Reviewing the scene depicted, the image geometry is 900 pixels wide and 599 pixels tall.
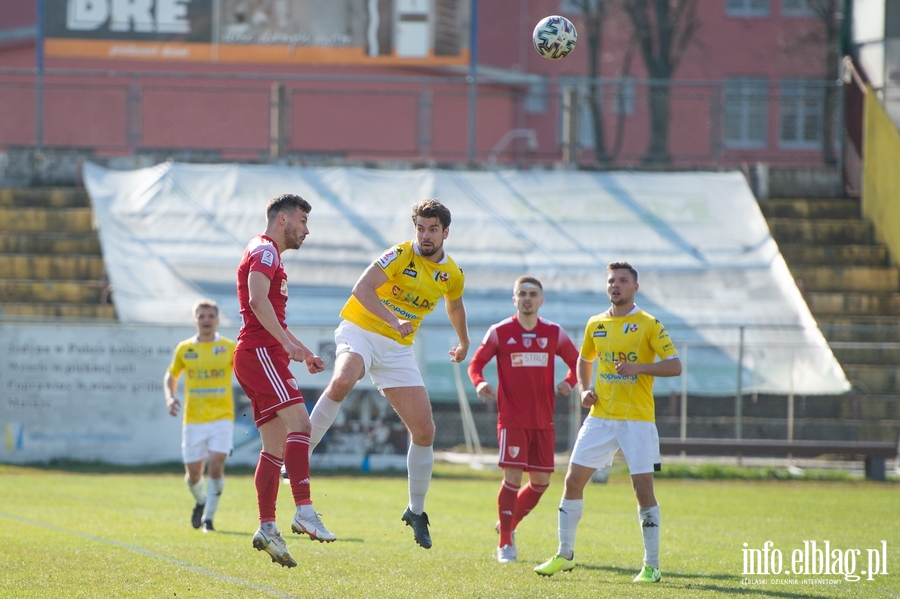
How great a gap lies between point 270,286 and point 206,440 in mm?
4882

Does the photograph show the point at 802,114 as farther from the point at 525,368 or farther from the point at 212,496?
the point at 212,496

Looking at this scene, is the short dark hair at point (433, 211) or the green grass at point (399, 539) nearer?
the green grass at point (399, 539)

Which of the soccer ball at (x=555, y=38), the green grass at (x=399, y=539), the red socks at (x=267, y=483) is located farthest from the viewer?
the soccer ball at (x=555, y=38)

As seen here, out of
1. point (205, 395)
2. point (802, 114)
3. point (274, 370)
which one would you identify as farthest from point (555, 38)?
point (802, 114)

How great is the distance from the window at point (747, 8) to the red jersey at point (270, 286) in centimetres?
3677

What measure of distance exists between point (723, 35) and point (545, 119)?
7898 mm

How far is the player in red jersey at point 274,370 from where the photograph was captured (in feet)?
24.1

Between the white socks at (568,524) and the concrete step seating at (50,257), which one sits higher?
the concrete step seating at (50,257)

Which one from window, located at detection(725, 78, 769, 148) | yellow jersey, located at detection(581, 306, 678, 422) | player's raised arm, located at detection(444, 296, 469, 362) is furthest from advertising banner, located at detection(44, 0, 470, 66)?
player's raised arm, located at detection(444, 296, 469, 362)

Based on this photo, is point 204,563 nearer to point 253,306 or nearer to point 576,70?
point 253,306

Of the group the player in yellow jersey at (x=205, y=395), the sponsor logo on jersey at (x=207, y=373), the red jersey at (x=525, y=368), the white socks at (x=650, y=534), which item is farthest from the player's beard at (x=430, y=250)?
the sponsor logo on jersey at (x=207, y=373)

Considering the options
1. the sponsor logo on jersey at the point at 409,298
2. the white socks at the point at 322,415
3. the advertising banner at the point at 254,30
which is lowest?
the white socks at the point at 322,415

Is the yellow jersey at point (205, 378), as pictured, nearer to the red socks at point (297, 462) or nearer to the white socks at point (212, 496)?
the white socks at point (212, 496)

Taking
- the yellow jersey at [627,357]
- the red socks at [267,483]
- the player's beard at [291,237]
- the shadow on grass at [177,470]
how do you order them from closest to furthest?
the red socks at [267,483] < the player's beard at [291,237] < the yellow jersey at [627,357] < the shadow on grass at [177,470]
